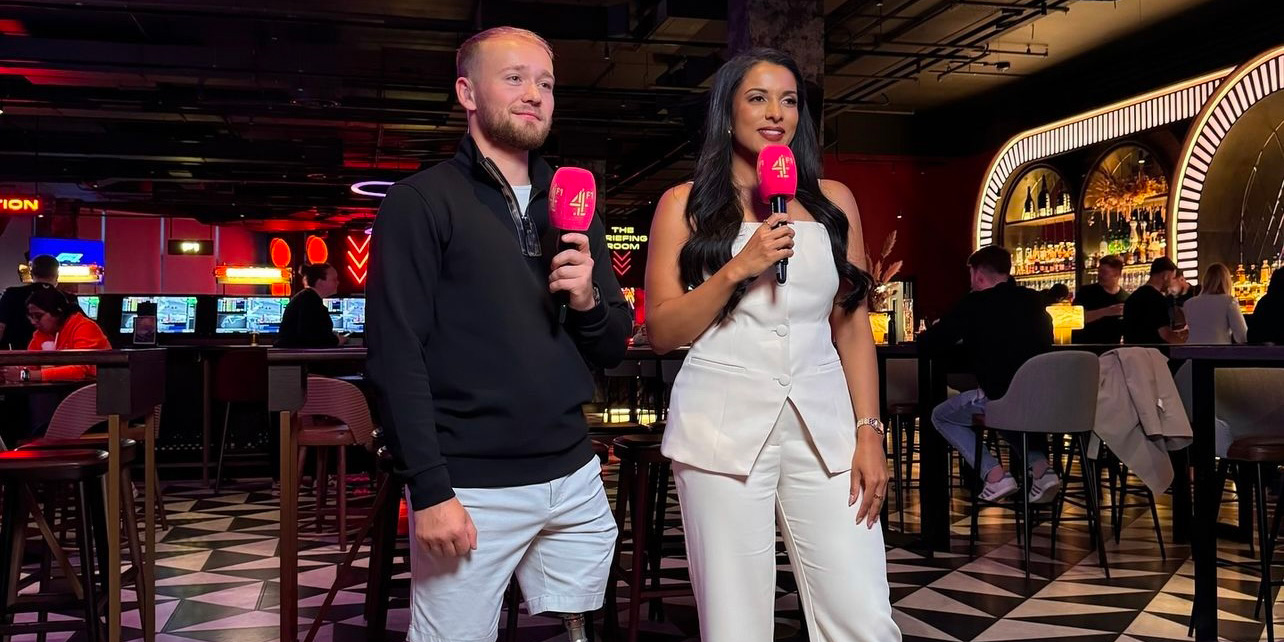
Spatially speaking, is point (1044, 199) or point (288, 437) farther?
point (1044, 199)

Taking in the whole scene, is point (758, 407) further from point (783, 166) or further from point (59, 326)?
point (59, 326)

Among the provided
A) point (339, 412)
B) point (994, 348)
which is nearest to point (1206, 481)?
point (994, 348)

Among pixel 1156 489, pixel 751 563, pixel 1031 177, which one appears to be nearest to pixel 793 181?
pixel 751 563

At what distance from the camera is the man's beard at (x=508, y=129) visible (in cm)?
184

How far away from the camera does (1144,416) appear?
17.2 feet

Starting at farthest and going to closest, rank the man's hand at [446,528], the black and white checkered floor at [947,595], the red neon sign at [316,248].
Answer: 1. the red neon sign at [316,248]
2. the black and white checkered floor at [947,595]
3. the man's hand at [446,528]

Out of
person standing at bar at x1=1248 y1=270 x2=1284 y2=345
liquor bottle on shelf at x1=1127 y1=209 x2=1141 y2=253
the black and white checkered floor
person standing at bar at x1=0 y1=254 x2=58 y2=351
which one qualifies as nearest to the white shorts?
the black and white checkered floor

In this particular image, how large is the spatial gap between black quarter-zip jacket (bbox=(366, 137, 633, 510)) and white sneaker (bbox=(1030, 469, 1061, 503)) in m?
4.23

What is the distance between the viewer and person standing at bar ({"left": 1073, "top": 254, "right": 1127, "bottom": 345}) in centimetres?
896

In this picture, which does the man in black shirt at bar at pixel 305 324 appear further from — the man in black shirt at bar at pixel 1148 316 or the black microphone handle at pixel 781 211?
the black microphone handle at pixel 781 211

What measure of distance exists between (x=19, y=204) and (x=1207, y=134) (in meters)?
15.5

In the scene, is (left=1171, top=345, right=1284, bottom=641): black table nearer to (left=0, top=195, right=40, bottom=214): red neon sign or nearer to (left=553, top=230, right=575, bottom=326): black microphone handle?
(left=553, top=230, right=575, bottom=326): black microphone handle

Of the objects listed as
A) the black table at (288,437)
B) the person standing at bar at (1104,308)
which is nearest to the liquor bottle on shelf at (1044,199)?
the person standing at bar at (1104,308)

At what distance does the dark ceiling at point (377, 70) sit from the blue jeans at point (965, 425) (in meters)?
4.63
